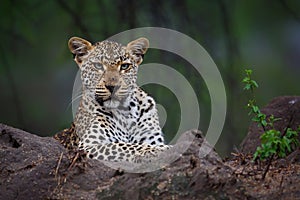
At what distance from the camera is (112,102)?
8.77m

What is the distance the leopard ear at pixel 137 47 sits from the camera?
914 cm

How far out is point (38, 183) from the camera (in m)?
6.59

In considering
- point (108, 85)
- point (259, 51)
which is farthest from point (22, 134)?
point (259, 51)

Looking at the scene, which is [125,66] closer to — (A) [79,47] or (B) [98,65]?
(B) [98,65]

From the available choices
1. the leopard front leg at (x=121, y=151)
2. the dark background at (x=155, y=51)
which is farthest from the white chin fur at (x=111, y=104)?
the dark background at (x=155, y=51)

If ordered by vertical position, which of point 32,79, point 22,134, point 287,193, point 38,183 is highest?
point 32,79

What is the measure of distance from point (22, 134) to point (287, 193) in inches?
91.0

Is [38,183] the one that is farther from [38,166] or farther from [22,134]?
[22,134]

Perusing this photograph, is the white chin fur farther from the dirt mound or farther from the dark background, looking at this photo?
the dirt mound

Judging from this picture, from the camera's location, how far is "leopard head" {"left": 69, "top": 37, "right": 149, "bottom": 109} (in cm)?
870

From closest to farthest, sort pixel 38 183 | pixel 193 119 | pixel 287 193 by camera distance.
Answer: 1. pixel 287 193
2. pixel 38 183
3. pixel 193 119

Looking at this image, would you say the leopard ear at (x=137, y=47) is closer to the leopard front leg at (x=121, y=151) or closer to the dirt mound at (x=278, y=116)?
the leopard front leg at (x=121, y=151)

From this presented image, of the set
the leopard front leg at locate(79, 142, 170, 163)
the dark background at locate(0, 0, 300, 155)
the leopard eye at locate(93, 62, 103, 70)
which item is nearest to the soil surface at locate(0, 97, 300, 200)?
the leopard front leg at locate(79, 142, 170, 163)

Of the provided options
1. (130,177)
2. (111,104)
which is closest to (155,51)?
(111,104)
